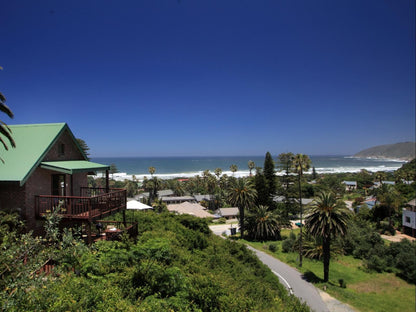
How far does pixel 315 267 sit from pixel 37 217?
2893 centimetres

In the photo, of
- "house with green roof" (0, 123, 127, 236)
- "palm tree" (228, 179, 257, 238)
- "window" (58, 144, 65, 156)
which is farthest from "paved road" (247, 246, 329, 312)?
"window" (58, 144, 65, 156)

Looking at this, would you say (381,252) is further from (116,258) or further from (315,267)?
(116,258)

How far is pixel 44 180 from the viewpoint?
1102 cm

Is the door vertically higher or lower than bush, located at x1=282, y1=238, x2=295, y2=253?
higher

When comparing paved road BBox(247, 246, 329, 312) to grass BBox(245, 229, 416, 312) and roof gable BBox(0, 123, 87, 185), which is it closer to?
grass BBox(245, 229, 416, 312)

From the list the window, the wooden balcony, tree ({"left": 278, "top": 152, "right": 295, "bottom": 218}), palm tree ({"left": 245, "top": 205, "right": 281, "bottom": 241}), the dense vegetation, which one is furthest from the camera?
tree ({"left": 278, "top": 152, "right": 295, "bottom": 218})

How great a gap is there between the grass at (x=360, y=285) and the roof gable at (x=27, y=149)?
2384 cm

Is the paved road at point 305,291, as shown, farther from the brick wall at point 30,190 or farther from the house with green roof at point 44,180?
the brick wall at point 30,190

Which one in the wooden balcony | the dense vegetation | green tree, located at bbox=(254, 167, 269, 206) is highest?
the wooden balcony

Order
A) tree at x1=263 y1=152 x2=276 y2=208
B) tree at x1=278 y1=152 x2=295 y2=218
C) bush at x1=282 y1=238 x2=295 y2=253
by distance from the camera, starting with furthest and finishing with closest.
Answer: tree at x1=278 y1=152 x2=295 y2=218, tree at x1=263 y1=152 x2=276 y2=208, bush at x1=282 y1=238 x2=295 y2=253

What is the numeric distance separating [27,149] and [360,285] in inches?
1174

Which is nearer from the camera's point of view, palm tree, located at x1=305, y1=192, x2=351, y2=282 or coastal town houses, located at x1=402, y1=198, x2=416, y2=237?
palm tree, located at x1=305, y1=192, x2=351, y2=282

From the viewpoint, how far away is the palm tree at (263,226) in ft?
131

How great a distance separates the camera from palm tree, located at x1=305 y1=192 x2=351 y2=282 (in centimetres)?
2256
